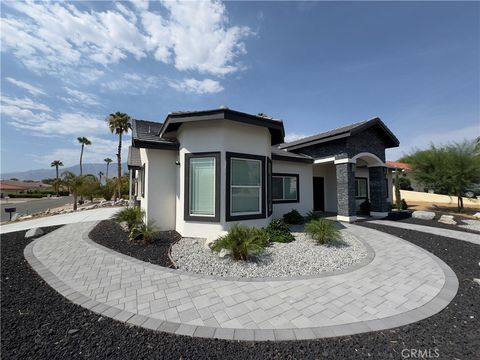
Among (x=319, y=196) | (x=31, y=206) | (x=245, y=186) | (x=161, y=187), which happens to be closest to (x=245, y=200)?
(x=245, y=186)

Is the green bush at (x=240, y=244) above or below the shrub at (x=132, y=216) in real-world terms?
below

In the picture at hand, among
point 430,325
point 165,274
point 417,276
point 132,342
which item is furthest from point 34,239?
point 417,276

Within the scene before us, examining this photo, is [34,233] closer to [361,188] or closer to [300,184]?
[300,184]

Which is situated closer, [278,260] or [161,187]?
[278,260]

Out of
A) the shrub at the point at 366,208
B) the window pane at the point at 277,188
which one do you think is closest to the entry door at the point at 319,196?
the shrub at the point at 366,208

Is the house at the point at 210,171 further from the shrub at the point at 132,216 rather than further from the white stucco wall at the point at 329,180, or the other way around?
the white stucco wall at the point at 329,180

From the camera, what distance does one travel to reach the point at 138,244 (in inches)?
278

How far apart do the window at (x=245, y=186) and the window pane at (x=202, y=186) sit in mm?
604

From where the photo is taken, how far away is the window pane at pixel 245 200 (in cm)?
766

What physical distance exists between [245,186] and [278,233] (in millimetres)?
2061

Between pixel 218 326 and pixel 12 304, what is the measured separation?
3699 mm

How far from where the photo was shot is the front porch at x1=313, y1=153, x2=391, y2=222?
11.2 metres

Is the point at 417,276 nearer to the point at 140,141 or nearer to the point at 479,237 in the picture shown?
the point at 479,237

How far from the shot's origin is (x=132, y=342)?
9.08 feet
